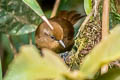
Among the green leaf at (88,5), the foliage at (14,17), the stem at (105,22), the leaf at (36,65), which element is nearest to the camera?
the leaf at (36,65)

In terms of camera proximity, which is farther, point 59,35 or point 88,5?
point 59,35

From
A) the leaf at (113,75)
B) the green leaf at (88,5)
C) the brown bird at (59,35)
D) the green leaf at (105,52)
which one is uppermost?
the green leaf at (105,52)

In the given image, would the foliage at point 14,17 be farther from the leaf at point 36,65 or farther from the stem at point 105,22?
the leaf at point 36,65

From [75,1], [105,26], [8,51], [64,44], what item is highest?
[105,26]

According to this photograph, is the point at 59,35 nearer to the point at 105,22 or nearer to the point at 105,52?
the point at 105,22

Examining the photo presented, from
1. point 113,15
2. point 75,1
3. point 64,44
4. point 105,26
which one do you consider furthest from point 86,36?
point 64,44

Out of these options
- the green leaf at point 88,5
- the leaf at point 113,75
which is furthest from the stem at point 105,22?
the green leaf at point 88,5

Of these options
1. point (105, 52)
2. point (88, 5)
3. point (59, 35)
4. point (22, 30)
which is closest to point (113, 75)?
point (105, 52)

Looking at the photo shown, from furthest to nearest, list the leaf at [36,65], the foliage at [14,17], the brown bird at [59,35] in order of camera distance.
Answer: the brown bird at [59,35] → the foliage at [14,17] → the leaf at [36,65]

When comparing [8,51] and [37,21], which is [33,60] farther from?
[8,51]
